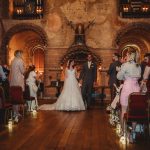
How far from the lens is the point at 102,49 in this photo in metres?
22.8

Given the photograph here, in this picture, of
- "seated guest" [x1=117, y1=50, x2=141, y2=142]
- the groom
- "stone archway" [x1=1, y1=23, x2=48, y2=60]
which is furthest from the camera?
"stone archway" [x1=1, y1=23, x2=48, y2=60]

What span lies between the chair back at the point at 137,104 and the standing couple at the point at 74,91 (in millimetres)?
7115

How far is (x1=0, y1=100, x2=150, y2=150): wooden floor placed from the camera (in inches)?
303

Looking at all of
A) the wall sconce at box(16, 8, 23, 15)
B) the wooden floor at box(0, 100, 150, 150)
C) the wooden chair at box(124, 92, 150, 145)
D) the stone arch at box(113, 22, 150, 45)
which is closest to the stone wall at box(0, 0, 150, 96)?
the stone arch at box(113, 22, 150, 45)

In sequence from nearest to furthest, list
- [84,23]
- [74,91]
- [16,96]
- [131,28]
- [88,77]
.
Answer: [16,96] < [74,91] < [88,77] < [131,28] < [84,23]

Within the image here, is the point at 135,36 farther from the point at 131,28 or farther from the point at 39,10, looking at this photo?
the point at 39,10

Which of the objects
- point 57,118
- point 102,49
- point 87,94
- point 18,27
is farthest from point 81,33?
point 57,118

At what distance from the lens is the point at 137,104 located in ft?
25.6

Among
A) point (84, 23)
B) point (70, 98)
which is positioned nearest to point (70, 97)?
point (70, 98)

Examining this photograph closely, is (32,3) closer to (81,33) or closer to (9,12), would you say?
(9,12)

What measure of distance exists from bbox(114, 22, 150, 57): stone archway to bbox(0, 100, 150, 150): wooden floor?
35.6ft

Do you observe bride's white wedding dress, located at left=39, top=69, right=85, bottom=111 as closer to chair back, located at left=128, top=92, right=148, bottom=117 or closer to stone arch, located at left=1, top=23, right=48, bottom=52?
chair back, located at left=128, top=92, right=148, bottom=117

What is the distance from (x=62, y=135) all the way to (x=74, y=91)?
20.4 ft

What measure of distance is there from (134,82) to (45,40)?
1500cm
